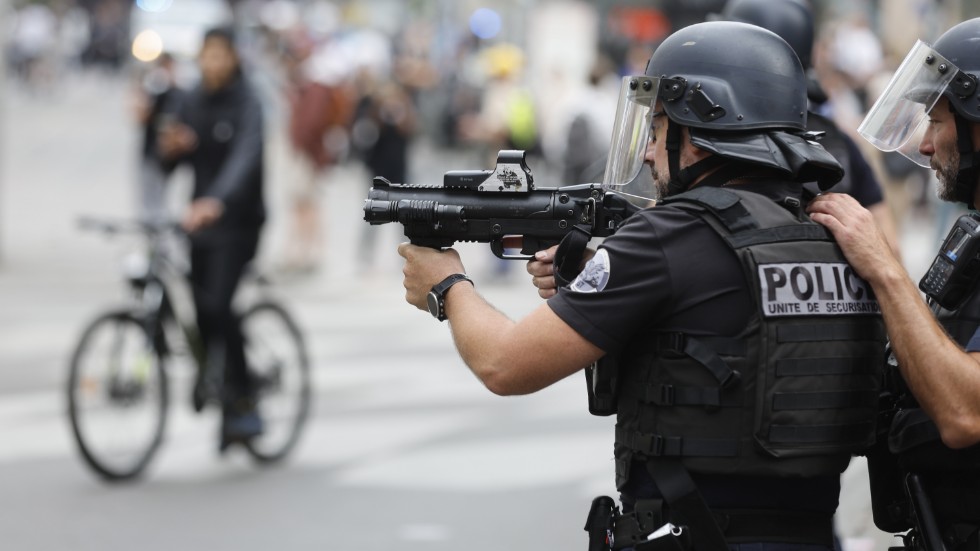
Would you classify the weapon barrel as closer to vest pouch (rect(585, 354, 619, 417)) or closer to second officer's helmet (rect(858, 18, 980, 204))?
vest pouch (rect(585, 354, 619, 417))

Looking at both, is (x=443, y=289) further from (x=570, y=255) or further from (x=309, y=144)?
(x=309, y=144)

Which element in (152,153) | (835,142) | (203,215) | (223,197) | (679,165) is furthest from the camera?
(152,153)

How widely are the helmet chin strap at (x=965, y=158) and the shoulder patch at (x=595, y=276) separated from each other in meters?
0.80

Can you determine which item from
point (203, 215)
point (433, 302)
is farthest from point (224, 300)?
point (433, 302)

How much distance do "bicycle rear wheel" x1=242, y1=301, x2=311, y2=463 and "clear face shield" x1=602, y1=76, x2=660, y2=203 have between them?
462cm

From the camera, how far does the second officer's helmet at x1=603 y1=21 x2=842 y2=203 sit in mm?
2959

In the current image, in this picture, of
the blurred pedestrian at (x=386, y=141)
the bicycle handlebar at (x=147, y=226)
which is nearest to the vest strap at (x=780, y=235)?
the bicycle handlebar at (x=147, y=226)

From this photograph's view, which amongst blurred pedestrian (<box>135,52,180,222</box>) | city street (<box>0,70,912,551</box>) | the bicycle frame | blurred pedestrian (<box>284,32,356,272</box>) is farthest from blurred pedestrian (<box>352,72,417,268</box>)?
the bicycle frame

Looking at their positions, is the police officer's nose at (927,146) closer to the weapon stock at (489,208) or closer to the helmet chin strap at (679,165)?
the helmet chin strap at (679,165)

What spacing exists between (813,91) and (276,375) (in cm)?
367

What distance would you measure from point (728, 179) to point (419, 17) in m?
47.8

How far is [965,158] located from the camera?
309cm

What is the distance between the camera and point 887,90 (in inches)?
129

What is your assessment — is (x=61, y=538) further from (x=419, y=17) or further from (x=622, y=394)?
(x=419, y=17)
